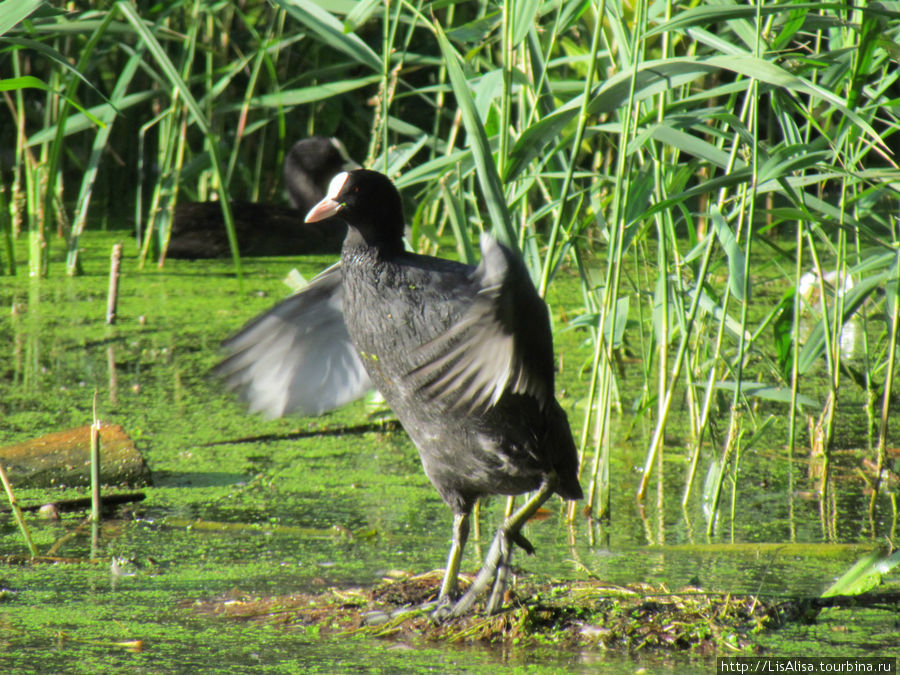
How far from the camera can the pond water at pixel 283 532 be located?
193 cm

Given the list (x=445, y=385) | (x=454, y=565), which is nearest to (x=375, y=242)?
(x=445, y=385)

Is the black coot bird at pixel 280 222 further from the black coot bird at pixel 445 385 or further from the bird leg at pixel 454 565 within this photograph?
the bird leg at pixel 454 565

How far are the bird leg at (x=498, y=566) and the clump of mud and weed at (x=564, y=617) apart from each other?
0.07 feet

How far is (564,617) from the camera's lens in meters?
2.04

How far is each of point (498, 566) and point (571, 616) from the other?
0.54ft

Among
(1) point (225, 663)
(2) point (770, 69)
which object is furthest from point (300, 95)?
(1) point (225, 663)

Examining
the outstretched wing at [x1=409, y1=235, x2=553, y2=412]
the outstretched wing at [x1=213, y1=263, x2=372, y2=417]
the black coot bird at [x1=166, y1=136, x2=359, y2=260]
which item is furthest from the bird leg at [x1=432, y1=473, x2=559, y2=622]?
the black coot bird at [x1=166, y1=136, x2=359, y2=260]

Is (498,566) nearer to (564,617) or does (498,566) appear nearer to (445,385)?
(564,617)

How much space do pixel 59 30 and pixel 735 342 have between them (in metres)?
2.30

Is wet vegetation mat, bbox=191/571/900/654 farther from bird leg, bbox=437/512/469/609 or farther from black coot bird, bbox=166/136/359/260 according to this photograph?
black coot bird, bbox=166/136/359/260

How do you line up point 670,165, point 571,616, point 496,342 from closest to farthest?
1. point 496,342
2. point 571,616
3. point 670,165

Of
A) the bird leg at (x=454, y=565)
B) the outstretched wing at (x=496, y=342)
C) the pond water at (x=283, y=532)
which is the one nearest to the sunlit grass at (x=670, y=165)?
the pond water at (x=283, y=532)

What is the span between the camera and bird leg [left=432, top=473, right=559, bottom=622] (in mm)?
2074

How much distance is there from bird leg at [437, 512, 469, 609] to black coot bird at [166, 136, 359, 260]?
2935 millimetres
